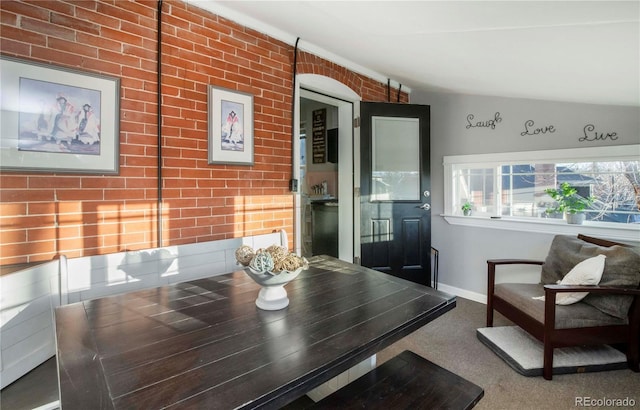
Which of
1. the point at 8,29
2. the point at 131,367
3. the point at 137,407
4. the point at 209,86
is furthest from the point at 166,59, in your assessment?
the point at 137,407

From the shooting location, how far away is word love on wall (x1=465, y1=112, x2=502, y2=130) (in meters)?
3.50

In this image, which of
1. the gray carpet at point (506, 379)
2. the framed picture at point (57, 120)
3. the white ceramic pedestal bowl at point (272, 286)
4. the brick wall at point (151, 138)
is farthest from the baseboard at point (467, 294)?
the framed picture at point (57, 120)

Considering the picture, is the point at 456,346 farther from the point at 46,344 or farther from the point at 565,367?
the point at 46,344

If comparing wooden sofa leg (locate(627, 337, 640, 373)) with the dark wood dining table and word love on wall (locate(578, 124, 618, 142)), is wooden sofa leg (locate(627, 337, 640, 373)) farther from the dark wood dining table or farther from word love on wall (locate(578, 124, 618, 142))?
the dark wood dining table

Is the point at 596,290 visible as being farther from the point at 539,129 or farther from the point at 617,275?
the point at 539,129

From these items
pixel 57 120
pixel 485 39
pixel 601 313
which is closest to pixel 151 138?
pixel 57 120

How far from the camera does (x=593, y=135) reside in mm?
2896

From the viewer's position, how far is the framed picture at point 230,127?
2.40 meters

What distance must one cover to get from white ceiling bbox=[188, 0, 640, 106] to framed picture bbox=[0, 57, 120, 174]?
98cm

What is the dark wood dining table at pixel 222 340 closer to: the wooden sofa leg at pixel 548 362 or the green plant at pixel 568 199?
the wooden sofa leg at pixel 548 362

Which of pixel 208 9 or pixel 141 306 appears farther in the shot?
pixel 208 9

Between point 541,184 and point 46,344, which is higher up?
point 541,184

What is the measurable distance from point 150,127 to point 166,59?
0.47 metres

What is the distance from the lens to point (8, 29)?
5.31ft
